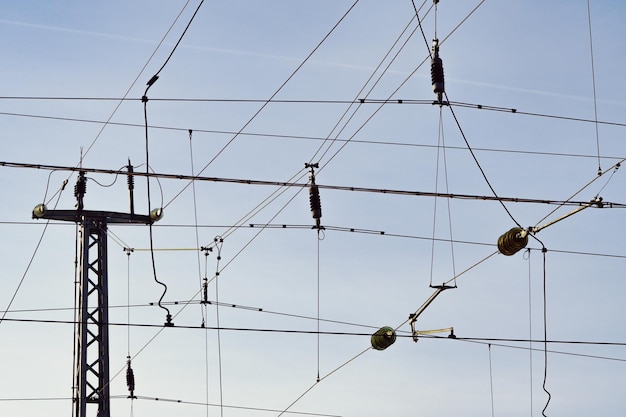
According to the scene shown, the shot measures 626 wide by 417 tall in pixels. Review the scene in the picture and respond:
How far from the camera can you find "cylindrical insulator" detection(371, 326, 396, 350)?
1770cm

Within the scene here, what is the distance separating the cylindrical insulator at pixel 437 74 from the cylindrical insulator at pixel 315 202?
3.66 meters

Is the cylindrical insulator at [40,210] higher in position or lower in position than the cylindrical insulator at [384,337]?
higher

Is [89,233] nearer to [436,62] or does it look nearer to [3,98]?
[3,98]

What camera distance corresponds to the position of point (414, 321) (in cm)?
1806

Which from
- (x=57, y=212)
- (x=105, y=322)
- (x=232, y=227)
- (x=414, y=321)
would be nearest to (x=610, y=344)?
(x=414, y=321)

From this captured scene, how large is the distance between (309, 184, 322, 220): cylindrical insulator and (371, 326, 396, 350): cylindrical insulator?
6.47ft

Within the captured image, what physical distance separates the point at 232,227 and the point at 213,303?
1698 mm

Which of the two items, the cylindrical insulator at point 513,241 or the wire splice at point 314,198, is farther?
the wire splice at point 314,198

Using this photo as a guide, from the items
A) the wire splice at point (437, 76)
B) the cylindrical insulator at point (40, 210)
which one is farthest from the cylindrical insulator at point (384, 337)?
the cylindrical insulator at point (40, 210)

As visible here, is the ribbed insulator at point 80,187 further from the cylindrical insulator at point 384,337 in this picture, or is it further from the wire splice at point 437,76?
the wire splice at point 437,76

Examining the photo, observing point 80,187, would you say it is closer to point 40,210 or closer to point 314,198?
point 40,210

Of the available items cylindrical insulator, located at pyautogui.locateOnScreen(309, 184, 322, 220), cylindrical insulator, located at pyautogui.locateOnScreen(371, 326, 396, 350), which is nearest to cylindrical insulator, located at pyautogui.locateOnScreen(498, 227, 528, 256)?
cylindrical insulator, located at pyautogui.locateOnScreen(371, 326, 396, 350)

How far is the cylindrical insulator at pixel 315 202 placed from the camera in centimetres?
1823

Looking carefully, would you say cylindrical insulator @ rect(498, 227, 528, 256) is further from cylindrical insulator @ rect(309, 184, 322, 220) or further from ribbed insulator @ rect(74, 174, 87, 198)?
ribbed insulator @ rect(74, 174, 87, 198)
